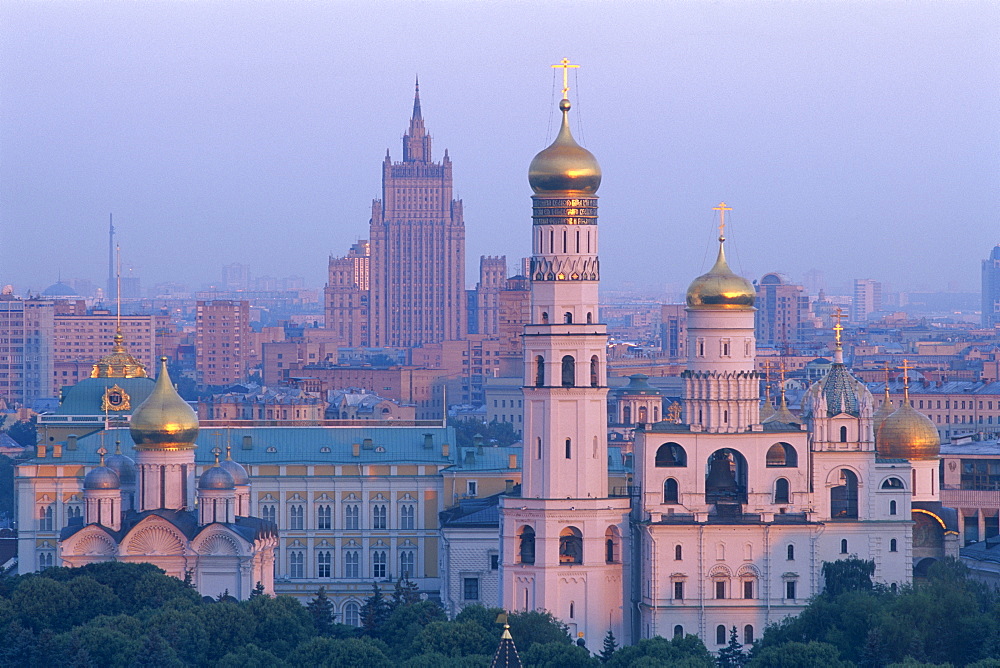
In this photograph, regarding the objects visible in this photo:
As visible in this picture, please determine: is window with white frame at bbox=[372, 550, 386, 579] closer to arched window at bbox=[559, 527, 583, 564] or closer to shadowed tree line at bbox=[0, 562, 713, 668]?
shadowed tree line at bbox=[0, 562, 713, 668]

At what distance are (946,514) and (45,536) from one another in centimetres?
2644

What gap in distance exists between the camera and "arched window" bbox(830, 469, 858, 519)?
75875 mm

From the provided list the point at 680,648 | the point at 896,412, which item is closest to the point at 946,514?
the point at 896,412

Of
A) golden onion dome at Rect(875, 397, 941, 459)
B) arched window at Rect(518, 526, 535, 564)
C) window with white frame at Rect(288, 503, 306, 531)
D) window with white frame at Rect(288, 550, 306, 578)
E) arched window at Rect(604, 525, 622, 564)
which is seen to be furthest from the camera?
window with white frame at Rect(288, 503, 306, 531)

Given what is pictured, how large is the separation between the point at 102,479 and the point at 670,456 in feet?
53.0

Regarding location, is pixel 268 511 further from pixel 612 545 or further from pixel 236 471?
pixel 612 545

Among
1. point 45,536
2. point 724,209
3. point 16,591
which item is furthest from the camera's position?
point 45,536

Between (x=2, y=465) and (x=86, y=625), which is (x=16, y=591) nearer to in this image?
(x=86, y=625)

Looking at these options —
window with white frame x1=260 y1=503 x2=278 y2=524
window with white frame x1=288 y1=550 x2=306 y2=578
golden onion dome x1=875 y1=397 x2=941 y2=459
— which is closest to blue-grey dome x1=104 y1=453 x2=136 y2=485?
window with white frame x1=260 y1=503 x2=278 y2=524

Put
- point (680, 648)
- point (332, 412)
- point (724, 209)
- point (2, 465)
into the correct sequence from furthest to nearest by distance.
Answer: point (332, 412) < point (2, 465) < point (724, 209) < point (680, 648)

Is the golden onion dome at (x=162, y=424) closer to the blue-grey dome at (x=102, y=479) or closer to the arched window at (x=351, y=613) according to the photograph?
the blue-grey dome at (x=102, y=479)

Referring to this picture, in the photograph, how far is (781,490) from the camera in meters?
75.2

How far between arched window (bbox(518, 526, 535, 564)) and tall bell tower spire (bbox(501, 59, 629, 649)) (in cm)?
Answer: 2

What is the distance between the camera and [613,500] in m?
74.2
